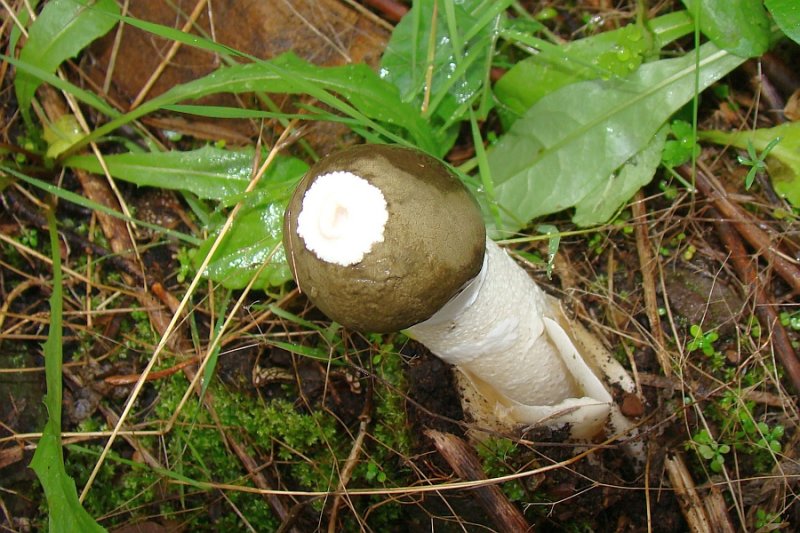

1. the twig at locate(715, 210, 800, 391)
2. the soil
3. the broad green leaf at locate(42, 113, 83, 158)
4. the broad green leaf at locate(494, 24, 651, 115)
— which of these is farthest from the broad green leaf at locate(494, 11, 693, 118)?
the broad green leaf at locate(42, 113, 83, 158)

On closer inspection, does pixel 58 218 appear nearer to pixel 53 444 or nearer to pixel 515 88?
pixel 53 444

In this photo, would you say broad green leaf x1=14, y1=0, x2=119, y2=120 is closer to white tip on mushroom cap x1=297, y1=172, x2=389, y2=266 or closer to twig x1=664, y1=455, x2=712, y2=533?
white tip on mushroom cap x1=297, y1=172, x2=389, y2=266

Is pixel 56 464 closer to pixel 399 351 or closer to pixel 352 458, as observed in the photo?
pixel 352 458

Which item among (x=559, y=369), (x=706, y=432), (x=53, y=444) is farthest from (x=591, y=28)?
(x=53, y=444)

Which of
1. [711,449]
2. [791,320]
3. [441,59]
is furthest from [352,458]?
[791,320]

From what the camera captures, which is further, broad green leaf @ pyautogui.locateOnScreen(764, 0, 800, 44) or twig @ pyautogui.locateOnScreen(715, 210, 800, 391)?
twig @ pyautogui.locateOnScreen(715, 210, 800, 391)

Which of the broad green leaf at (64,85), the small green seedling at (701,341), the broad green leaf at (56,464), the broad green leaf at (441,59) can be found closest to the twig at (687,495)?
the small green seedling at (701,341)
